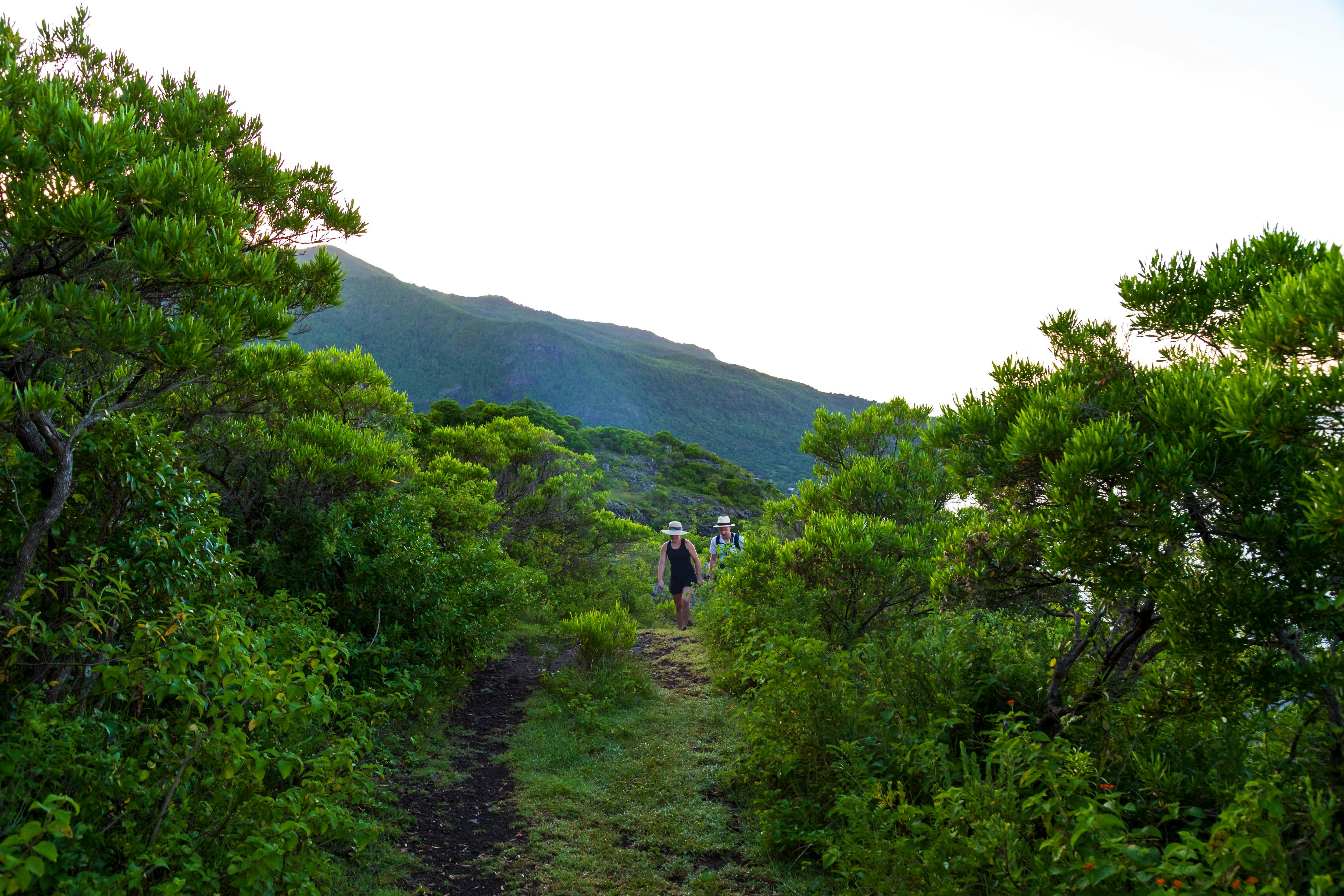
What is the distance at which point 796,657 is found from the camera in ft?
15.6

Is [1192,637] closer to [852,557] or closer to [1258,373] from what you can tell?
[1258,373]

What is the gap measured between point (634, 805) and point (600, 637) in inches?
104

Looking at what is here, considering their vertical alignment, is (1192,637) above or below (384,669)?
above

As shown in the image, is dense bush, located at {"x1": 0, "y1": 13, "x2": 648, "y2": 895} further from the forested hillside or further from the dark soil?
the dark soil

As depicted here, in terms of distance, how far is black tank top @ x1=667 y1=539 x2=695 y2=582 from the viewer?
32.6 feet

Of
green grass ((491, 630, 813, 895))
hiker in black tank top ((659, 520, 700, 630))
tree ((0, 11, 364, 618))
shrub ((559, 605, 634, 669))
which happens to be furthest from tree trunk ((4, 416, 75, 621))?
hiker in black tank top ((659, 520, 700, 630))

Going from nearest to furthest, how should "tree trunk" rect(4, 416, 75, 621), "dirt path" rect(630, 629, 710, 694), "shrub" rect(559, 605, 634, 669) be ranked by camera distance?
"tree trunk" rect(4, 416, 75, 621) → "shrub" rect(559, 605, 634, 669) → "dirt path" rect(630, 629, 710, 694)

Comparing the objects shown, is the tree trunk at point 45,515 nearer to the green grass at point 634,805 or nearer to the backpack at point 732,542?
the green grass at point 634,805

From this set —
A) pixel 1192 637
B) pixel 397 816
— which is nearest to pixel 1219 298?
pixel 1192 637

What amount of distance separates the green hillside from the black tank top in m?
56.1

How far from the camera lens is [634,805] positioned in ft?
16.0

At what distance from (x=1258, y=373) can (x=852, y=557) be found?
4257 mm

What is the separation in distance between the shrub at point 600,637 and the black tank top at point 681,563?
225cm

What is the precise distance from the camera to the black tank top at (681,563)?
9930mm
